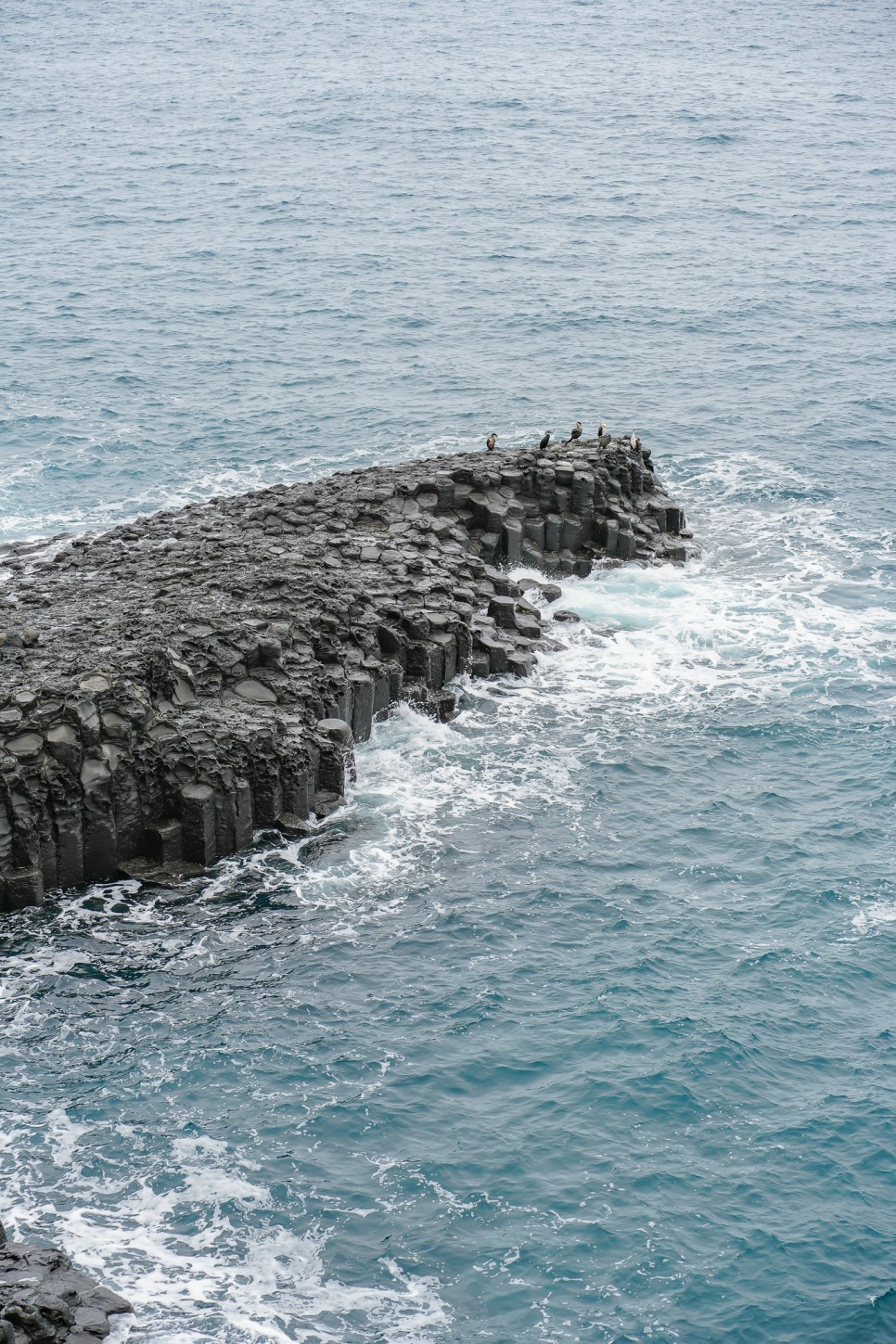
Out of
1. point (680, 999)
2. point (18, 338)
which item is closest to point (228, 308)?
point (18, 338)

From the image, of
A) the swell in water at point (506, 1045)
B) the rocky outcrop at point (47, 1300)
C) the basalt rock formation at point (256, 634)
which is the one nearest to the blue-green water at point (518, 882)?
the swell in water at point (506, 1045)

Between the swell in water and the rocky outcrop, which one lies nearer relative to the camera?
the rocky outcrop

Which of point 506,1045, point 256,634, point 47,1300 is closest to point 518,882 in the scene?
point 506,1045

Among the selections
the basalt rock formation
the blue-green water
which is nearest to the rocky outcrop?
the blue-green water

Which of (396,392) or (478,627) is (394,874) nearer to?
(478,627)

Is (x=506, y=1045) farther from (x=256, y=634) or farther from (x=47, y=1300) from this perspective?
(x=256, y=634)

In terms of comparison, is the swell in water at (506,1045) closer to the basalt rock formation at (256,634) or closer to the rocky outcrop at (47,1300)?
the rocky outcrop at (47,1300)

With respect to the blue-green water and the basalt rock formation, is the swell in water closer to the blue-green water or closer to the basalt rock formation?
the blue-green water

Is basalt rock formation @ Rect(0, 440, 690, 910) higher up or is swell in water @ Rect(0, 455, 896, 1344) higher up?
basalt rock formation @ Rect(0, 440, 690, 910)
